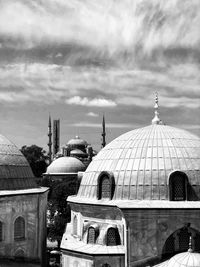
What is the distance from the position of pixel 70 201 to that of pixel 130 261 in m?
6.88

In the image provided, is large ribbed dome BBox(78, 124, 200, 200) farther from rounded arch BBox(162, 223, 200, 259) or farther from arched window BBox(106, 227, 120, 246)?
rounded arch BBox(162, 223, 200, 259)

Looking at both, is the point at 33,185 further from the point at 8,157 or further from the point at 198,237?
the point at 198,237

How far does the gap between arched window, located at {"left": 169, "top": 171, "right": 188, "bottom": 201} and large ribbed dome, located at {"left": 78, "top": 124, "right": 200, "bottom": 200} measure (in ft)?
1.05

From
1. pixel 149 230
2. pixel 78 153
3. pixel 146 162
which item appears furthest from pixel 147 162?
pixel 78 153

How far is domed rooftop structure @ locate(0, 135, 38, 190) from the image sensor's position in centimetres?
2516

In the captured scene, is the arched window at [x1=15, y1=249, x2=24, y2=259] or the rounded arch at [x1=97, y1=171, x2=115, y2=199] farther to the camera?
the arched window at [x1=15, y1=249, x2=24, y2=259]

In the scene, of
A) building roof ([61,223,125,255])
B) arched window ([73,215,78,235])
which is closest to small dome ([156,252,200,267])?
building roof ([61,223,125,255])

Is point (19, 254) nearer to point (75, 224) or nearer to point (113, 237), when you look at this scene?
point (75, 224)

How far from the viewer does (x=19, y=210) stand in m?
24.6

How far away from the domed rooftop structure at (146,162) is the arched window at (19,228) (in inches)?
168

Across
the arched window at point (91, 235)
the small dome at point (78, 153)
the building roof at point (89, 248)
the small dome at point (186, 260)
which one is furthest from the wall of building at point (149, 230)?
the small dome at point (78, 153)

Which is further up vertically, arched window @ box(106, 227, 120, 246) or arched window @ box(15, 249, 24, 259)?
arched window @ box(106, 227, 120, 246)

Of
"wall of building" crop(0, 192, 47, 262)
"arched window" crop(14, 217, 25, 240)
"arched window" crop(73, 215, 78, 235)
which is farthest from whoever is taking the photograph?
"arched window" crop(73, 215, 78, 235)

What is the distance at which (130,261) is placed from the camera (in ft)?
67.4
